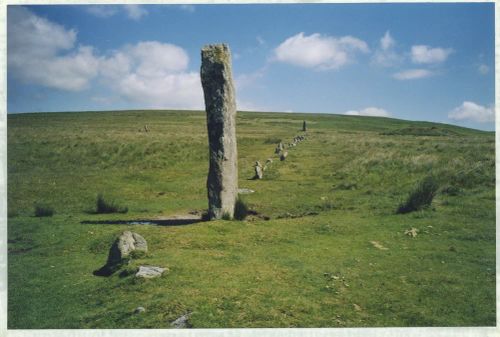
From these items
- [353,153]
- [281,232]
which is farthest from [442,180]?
[353,153]

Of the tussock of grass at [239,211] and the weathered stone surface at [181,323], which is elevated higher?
the tussock of grass at [239,211]

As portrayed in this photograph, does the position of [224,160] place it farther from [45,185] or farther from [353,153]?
[353,153]

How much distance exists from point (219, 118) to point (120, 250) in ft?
21.4

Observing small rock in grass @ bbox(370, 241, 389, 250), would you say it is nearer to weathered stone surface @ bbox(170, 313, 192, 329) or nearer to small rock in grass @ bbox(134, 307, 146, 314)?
weathered stone surface @ bbox(170, 313, 192, 329)

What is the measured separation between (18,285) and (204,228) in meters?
5.76

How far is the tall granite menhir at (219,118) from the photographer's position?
16.6 meters

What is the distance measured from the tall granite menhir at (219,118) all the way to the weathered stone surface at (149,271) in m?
5.75

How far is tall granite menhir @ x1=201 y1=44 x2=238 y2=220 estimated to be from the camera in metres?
16.6

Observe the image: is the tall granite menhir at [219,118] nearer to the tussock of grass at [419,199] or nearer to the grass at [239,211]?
the grass at [239,211]

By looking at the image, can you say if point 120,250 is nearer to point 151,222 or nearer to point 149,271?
point 149,271

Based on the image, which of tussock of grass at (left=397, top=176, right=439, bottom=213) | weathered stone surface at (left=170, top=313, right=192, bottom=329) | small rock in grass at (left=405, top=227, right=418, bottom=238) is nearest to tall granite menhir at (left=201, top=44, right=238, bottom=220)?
small rock in grass at (left=405, top=227, right=418, bottom=238)

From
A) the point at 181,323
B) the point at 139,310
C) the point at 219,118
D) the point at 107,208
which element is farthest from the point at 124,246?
the point at 107,208

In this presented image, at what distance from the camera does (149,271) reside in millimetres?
11008

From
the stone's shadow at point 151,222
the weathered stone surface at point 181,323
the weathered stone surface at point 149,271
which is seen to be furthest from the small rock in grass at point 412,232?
the weathered stone surface at point 181,323
